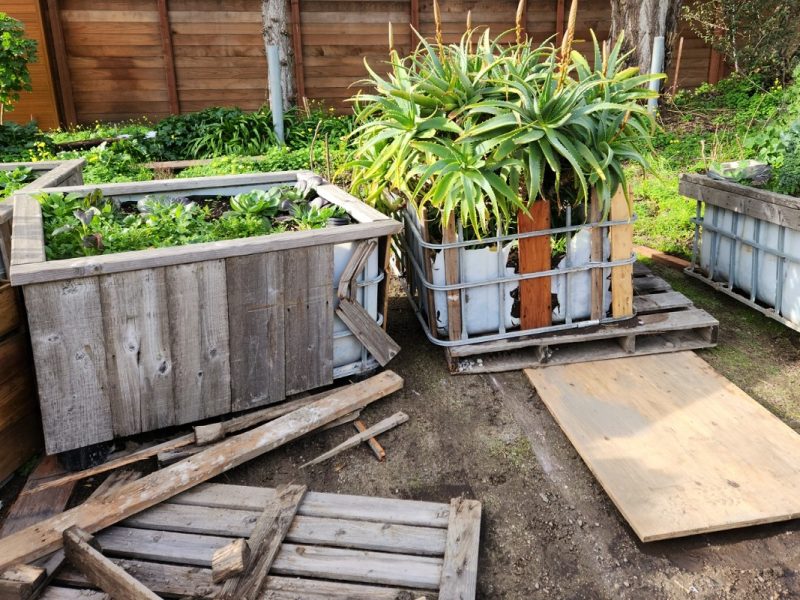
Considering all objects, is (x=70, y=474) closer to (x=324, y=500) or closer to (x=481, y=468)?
(x=324, y=500)

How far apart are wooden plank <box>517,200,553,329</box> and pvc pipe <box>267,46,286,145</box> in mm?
4780

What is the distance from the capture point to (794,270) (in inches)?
154

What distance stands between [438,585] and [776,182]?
11.2ft

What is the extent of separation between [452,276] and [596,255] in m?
0.86

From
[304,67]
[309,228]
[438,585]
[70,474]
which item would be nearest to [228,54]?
[304,67]

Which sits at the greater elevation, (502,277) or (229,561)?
(502,277)

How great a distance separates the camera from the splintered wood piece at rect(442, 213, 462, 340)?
366 cm

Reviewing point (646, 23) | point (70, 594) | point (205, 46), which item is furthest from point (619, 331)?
point (205, 46)

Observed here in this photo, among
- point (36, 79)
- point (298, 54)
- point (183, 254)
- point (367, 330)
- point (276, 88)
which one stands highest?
point (298, 54)

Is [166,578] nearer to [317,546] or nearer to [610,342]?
[317,546]

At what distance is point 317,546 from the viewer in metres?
2.58

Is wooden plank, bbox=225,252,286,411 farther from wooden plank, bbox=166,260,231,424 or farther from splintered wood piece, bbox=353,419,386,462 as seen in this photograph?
splintered wood piece, bbox=353,419,386,462

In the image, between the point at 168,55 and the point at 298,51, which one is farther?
the point at 298,51

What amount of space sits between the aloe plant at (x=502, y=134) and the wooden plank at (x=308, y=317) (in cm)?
70
